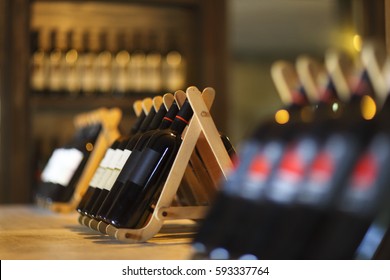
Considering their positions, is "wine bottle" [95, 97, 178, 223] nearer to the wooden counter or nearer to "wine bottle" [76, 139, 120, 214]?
the wooden counter

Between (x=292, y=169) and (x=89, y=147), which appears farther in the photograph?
(x=89, y=147)

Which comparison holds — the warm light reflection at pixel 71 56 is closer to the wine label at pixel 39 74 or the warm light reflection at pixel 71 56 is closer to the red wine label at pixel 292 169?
the wine label at pixel 39 74

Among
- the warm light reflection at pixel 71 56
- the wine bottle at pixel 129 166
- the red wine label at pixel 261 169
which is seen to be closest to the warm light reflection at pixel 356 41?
the warm light reflection at pixel 71 56

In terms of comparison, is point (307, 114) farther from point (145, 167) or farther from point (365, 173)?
point (145, 167)

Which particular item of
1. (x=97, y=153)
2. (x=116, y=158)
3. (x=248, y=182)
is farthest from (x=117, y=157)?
(x=248, y=182)

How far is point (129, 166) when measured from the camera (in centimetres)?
196

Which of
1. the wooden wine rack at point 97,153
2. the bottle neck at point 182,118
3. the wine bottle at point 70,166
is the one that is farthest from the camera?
the wine bottle at point 70,166

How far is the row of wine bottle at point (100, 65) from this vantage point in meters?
4.45

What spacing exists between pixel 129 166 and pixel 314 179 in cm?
Answer: 95

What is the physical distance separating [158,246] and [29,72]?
8.52 feet

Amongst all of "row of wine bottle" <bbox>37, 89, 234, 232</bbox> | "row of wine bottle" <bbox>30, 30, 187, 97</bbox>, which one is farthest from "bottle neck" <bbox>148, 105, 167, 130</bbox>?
"row of wine bottle" <bbox>30, 30, 187, 97</bbox>

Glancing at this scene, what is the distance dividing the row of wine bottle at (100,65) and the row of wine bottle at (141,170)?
230 centimetres

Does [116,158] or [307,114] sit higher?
[307,114]
